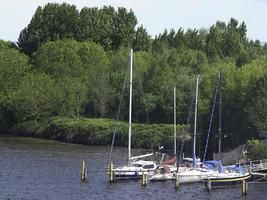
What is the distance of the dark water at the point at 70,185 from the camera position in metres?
67.6

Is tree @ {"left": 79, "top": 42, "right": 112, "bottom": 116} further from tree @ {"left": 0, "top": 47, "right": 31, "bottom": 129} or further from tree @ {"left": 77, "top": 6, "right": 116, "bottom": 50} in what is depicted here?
tree @ {"left": 0, "top": 47, "right": 31, "bottom": 129}

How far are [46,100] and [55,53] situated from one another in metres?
15.1

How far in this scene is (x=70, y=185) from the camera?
73188 millimetres

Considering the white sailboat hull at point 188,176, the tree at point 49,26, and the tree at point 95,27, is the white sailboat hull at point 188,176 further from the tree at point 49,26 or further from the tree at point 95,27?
the tree at point 95,27

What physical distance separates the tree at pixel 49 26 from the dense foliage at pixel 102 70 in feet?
0.80

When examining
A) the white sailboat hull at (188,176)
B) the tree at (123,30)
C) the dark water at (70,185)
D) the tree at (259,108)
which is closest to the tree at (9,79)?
the tree at (123,30)

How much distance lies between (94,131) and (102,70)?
2534cm

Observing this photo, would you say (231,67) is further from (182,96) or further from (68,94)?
(68,94)

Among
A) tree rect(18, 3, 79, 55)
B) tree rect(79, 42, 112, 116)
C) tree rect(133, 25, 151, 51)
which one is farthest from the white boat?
tree rect(133, 25, 151, 51)

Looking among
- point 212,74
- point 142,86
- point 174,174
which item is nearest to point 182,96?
point 212,74

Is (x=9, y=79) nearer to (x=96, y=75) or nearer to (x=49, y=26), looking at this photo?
(x=96, y=75)

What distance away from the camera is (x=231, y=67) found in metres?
126

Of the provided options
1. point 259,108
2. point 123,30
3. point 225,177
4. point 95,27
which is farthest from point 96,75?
point 225,177

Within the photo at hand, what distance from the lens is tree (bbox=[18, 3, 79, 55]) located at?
165 m
